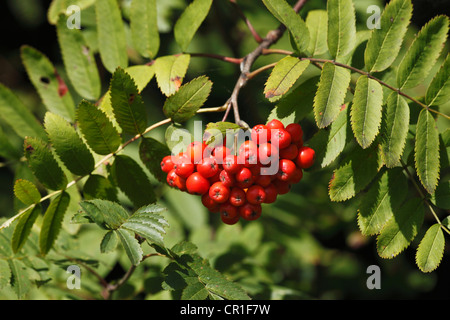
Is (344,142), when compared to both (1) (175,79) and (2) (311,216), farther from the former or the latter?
(2) (311,216)

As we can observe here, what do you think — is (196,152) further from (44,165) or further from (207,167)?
(44,165)

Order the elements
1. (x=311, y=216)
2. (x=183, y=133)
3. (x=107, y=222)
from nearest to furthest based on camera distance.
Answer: (x=107, y=222) < (x=183, y=133) < (x=311, y=216)

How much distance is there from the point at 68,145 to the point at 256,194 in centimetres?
79

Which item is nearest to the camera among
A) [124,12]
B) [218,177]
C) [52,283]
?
[218,177]

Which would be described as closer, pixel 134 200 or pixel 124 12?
pixel 134 200

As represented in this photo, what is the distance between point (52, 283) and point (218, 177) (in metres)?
1.19

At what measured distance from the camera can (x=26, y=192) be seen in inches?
65.2

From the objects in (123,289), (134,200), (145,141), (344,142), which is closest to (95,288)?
(123,289)

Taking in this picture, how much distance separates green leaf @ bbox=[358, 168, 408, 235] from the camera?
1.60 metres

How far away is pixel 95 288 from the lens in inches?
86.0

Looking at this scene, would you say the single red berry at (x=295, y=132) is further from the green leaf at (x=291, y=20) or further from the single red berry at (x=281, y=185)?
the green leaf at (x=291, y=20)

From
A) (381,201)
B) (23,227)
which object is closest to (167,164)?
(23,227)

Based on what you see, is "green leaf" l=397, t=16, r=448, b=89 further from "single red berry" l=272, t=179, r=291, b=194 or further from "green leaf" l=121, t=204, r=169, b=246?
"green leaf" l=121, t=204, r=169, b=246

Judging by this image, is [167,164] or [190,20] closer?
[167,164]
